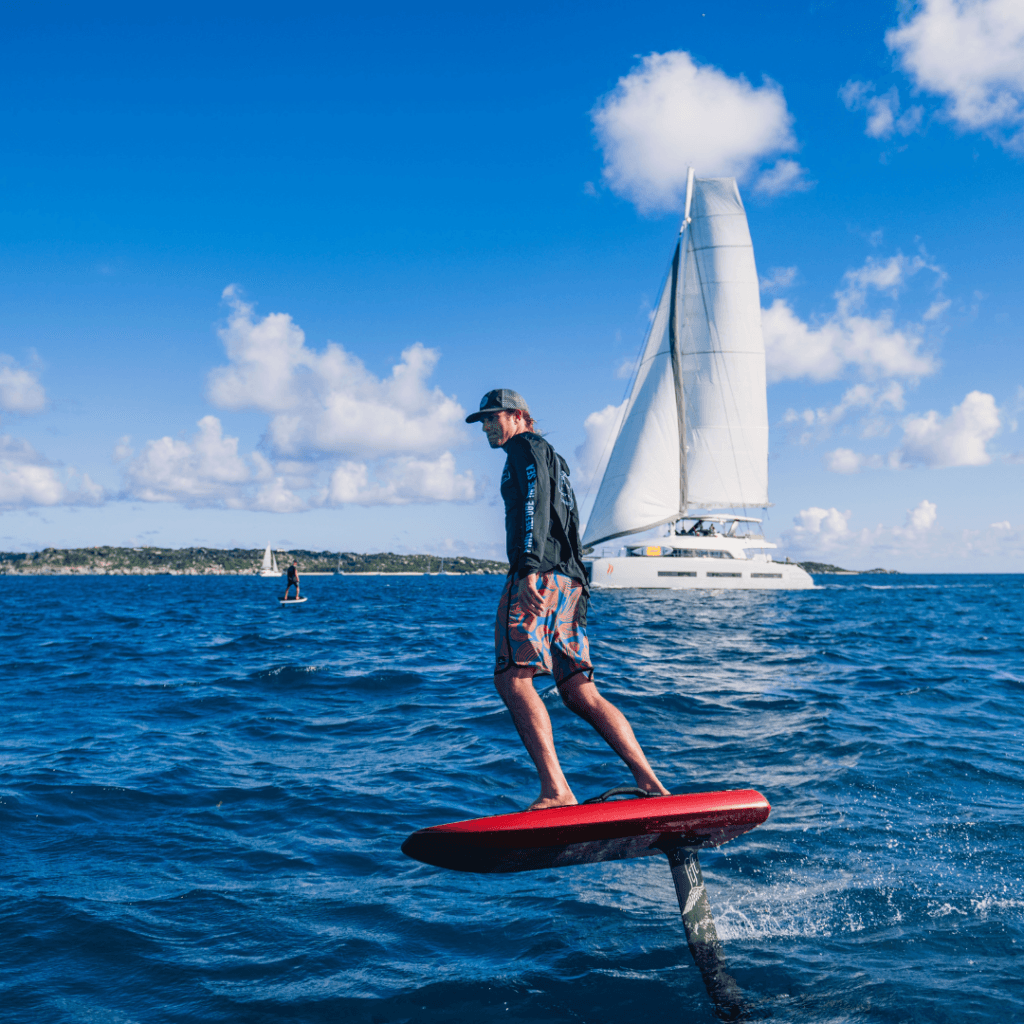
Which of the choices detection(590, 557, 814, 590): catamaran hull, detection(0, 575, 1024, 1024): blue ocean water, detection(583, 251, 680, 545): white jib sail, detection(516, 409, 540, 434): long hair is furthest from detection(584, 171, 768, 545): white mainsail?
detection(516, 409, 540, 434): long hair

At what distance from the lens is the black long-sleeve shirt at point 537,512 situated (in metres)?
3.45

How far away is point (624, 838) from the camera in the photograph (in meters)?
3.14

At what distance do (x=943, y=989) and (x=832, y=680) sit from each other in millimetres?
8983

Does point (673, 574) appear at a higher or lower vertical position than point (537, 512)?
lower

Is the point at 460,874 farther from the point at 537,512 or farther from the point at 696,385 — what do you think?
the point at 696,385

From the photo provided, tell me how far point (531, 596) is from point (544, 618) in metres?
0.15

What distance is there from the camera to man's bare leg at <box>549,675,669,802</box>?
345 centimetres

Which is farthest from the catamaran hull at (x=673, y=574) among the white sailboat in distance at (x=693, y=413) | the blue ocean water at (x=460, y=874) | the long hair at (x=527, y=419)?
the long hair at (x=527, y=419)

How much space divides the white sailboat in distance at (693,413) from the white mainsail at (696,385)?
2.3 inches

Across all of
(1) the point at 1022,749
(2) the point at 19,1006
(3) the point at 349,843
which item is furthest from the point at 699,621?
(2) the point at 19,1006

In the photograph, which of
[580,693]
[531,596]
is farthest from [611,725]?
[531,596]

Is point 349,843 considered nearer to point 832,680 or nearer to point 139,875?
point 139,875

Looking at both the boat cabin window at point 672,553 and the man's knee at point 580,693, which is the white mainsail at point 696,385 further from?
the man's knee at point 580,693

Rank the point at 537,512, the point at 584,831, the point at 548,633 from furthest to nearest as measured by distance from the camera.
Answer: the point at 548,633 → the point at 537,512 → the point at 584,831
